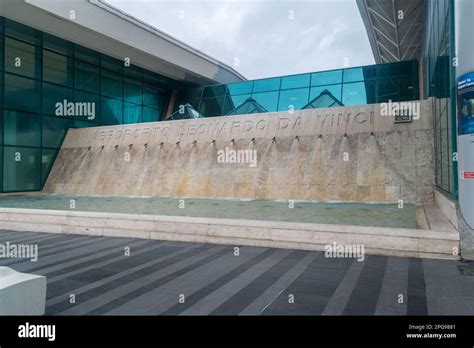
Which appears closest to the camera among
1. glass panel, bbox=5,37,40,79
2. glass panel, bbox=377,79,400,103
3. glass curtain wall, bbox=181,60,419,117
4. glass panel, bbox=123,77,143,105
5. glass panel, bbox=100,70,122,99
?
→ glass panel, bbox=5,37,40,79

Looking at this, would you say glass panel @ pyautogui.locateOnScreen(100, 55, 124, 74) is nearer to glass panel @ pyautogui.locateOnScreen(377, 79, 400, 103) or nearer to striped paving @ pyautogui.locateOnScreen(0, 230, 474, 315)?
glass panel @ pyautogui.locateOnScreen(377, 79, 400, 103)

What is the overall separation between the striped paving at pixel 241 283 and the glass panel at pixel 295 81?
22267 mm

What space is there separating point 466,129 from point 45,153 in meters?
25.5

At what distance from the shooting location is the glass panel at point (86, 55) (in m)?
27.7

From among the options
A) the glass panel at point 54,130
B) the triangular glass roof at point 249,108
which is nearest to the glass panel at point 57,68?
the glass panel at point 54,130

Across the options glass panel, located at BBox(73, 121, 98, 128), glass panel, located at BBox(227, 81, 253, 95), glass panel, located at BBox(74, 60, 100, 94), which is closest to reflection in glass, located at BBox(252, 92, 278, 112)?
glass panel, located at BBox(227, 81, 253, 95)

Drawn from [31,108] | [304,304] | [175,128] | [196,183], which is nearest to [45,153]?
[31,108]

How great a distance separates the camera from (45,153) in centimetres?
2520

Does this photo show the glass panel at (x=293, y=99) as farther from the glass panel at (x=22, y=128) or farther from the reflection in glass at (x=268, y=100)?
the glass panel at (x=22, y=128)

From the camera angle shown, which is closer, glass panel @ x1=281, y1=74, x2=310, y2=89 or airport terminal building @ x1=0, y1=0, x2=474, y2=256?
airport terminal building @ x1=0, y1=0, x2=474, y2=256

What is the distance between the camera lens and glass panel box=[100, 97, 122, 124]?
1172 inches

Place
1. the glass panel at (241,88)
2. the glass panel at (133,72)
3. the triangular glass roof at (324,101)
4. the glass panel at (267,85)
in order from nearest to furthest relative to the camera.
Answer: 1. the triangular glass roof at (324,101)
2. the glass panel at (267,85)
3. the glass panel at (241,88)
4. the glass panel at (133,72)

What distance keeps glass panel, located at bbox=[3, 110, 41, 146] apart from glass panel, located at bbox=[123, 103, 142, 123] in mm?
8264
